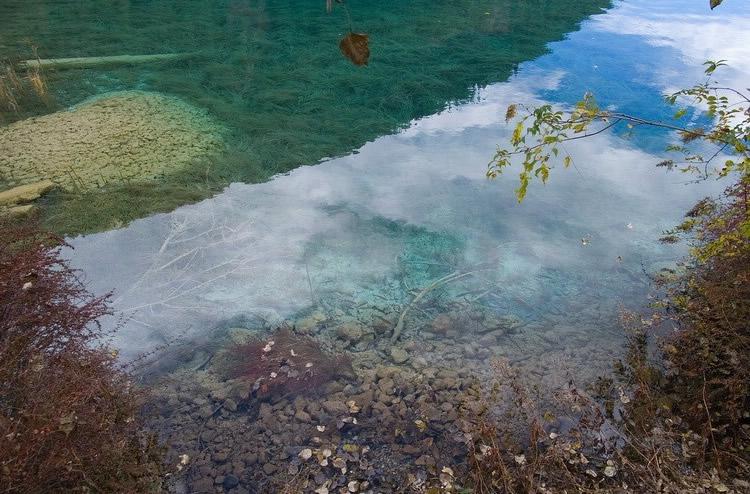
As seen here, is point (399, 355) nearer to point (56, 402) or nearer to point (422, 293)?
point (422, 293)

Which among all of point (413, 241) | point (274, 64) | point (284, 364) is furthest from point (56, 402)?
point (274, 64)

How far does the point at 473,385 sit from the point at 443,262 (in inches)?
66.4

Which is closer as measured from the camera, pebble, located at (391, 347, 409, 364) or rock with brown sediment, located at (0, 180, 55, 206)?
pebble, located at (391, 347, 409, 364)

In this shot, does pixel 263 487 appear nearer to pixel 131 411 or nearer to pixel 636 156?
pixel 131 411

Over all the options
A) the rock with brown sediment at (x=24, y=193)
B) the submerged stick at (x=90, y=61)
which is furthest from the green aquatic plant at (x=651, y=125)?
the submerged stick at (x=90, y=61)

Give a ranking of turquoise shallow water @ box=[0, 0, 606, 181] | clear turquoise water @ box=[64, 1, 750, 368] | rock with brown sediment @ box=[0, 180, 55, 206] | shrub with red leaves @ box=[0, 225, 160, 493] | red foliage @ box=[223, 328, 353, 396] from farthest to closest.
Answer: turquoise shallow water @ box=[0, 0, 606, 181], rock with brown sediment @ box=[0, 180, 55, 206], clear turquoise water @ box=[64, 1, 750, 368], red foliage @ box=[223, 328, 353, 396], shrub with red leaves @ box=[0, 225, 160, 493]

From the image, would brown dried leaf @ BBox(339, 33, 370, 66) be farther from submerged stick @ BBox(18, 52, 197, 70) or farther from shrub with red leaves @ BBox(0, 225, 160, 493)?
submerged stick @ BBox(18, 52, 197, 70)

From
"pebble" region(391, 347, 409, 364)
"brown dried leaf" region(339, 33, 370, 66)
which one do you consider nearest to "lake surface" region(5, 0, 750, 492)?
"pebble" region(391, 347, 409, 364)

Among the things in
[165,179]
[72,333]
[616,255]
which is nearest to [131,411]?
[72,333]

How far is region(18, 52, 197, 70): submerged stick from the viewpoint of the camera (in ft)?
33.4

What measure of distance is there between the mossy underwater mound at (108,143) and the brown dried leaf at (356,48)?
19.8 ft

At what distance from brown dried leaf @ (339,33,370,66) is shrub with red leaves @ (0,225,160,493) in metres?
2.27

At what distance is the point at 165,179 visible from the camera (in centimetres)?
669

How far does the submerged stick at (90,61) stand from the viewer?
33.4 feet
